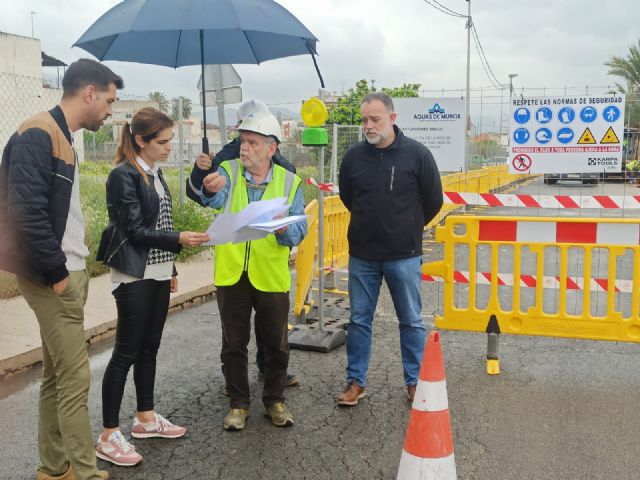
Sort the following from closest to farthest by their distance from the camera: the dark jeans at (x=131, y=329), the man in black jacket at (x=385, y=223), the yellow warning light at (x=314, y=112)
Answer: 1. the dark jeans at (x=131, y=329)
2. the man in black jacket at (x=385, y=223)
3. the yellow warning light at (x=314, y=112)

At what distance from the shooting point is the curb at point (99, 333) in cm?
539

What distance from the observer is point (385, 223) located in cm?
466

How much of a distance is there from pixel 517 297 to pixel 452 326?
56 cm

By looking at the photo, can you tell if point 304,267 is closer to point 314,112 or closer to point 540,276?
point 314,112

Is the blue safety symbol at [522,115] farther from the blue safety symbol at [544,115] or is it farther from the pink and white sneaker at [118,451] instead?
the pink and white sneaker at [118,451]

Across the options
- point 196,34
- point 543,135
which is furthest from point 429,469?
point 543,135

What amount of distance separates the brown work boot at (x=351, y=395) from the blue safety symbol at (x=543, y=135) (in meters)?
4.02

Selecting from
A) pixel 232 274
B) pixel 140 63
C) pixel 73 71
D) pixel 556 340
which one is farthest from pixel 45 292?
pixel 556 340

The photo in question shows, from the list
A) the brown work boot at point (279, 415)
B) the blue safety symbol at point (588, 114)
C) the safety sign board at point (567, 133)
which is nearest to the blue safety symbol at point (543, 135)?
the safety sign board at point (567, 133)

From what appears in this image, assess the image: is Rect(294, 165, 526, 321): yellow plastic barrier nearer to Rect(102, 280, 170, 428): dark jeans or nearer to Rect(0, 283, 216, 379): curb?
Rect(0, 283, 216, 379): curb

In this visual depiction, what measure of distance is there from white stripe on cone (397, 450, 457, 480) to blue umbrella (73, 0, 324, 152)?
217 centimetres

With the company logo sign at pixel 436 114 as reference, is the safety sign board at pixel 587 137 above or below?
below

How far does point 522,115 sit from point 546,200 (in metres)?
0.95

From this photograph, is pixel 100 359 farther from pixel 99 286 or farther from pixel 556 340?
pixel 556 340
